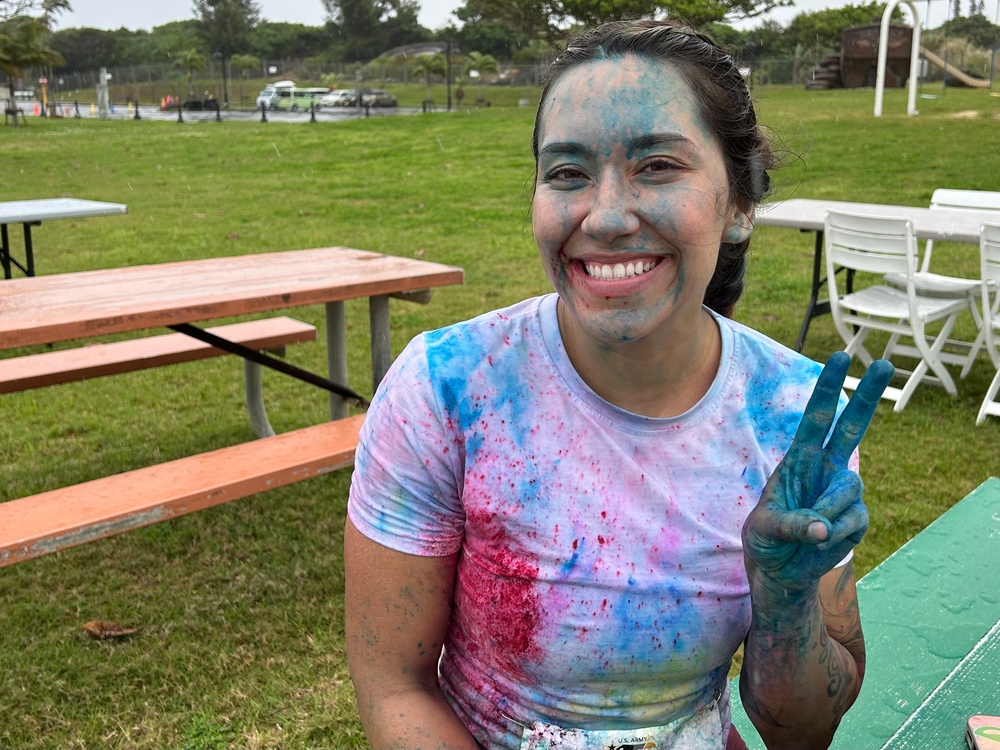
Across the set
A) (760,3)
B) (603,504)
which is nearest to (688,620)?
(603,504)

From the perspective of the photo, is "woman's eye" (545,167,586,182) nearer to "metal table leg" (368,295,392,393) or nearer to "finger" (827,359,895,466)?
"finger" (827,359,895,466)

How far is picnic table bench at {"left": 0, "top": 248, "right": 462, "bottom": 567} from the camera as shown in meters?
2.94

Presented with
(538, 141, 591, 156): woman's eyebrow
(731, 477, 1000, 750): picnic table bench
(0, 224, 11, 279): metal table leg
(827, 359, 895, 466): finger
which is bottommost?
(731, 477, 1000, 750): picnic table bench

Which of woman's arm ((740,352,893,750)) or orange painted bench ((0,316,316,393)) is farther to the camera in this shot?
orange painted bench ((0,316,316,393))

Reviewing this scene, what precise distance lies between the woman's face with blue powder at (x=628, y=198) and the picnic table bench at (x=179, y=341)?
2.10m

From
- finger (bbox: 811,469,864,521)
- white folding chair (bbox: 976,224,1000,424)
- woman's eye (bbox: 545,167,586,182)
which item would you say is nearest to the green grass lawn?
white folding chair (bbox: 976,224,1000,424)

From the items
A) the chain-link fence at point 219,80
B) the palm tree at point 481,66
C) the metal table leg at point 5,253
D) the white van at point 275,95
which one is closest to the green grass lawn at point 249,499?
the metal table leg at point 5,253

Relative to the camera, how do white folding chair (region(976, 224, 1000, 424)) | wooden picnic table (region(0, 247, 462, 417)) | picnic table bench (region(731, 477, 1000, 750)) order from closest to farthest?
picnic table bench (region(731, 477, 1000, 750)) → wooden picnic table (region(0, 247, 462, 417)) → white folding chair (region(976, 224, 1000, 424))

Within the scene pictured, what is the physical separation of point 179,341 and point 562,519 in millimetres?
3743

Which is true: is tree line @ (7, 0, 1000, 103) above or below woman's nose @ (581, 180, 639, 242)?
above

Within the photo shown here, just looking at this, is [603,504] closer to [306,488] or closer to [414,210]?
[306,488]

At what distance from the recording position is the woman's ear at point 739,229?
1450mm

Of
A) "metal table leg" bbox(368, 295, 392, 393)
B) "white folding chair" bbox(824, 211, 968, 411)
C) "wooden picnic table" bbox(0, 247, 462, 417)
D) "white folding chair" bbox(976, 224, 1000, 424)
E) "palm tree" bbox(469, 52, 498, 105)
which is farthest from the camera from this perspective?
"palm tree" bbox(469, 52, 498, 105)

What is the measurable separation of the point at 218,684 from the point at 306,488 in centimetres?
149
